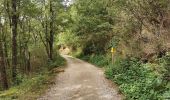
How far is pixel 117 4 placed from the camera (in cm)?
1739

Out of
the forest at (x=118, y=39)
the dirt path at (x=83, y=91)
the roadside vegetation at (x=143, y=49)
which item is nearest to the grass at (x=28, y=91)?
the forest at (x=118, y=39)

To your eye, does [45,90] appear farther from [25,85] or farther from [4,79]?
[4,79]

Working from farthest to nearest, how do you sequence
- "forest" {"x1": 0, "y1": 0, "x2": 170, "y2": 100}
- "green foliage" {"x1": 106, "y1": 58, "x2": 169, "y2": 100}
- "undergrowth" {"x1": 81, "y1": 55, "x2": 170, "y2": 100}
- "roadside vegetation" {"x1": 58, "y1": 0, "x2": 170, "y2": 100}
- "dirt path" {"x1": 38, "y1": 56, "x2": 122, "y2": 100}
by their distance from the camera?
"dirt path" {"x1": 38, "y1": 56, "x2": 122, "y2": 100} < "forest" {"x1": 0, "y1": 0, "x2": 170, "y2": 100} < "roadside vegetation" {"x1": 58, "y1": 0, "x2": 170, "y2": 100} < "green foliage" {"x1": 106, "y1": 58, "x2": 169, "y2": 100} < "undergrowth" {"x1": 81, "y1": 55, "x2": 170, "y2": 100}

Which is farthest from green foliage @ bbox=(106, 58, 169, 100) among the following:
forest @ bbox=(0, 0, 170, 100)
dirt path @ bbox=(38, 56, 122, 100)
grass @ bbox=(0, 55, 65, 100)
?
grass @ bbox=(0, 55, 65, 100)

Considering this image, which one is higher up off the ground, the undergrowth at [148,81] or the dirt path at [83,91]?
the undergrowth at [148,81]

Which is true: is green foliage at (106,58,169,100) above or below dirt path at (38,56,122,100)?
above

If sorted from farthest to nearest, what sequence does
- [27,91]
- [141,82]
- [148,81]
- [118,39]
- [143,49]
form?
[118,39] → [143,49] → [27,91] → [141,82] → [148,81]

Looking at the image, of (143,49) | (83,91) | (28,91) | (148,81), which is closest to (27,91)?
(28,91)

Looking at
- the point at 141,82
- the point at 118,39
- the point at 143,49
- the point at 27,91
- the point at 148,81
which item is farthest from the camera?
the point at 118,39

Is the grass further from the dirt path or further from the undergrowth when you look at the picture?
the undergrowth

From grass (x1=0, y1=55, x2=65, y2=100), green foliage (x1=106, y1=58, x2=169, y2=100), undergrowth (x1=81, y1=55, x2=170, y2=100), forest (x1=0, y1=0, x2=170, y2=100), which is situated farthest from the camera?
grass (x1=0, y1=55, x2=65, y2=100)

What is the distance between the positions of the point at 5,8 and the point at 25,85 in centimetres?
825

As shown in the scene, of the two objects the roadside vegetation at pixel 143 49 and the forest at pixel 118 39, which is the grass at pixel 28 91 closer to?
the forest at pixel 118 39

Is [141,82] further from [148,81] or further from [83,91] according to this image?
[83,91]
